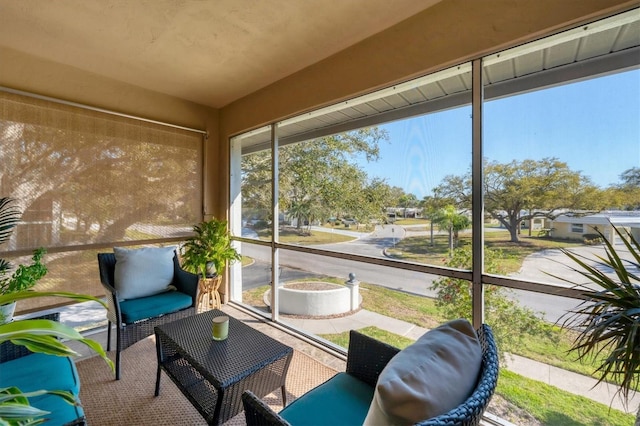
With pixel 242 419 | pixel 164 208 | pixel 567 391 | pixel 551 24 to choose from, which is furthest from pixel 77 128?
pixel 567 391

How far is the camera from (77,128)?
2748mm

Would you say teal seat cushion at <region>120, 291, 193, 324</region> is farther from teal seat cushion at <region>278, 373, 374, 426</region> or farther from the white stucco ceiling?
the white stucco ceiling

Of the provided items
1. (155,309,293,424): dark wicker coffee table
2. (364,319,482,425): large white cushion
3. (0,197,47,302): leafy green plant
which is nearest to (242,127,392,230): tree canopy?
(155,309,293,424): dark wicker coffee table

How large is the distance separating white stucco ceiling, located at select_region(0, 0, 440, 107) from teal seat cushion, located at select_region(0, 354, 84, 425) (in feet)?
7.81

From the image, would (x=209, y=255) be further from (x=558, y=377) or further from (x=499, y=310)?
(x=558, y=377)

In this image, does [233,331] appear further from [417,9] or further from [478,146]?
[417,9]

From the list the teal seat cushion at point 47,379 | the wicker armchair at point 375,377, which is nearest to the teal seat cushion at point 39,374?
the teal seat cushion at point 47,379

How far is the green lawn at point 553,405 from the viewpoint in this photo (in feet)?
4.87

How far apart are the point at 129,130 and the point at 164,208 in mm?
979

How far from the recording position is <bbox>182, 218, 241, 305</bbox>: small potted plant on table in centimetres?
331

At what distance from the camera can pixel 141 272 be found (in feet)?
8.18

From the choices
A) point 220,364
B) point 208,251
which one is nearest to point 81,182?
point 208,251

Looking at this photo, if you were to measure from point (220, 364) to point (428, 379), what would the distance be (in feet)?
4.00

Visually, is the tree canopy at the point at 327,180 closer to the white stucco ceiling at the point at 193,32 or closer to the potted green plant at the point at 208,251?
the potted green plant at the point at 208,251
